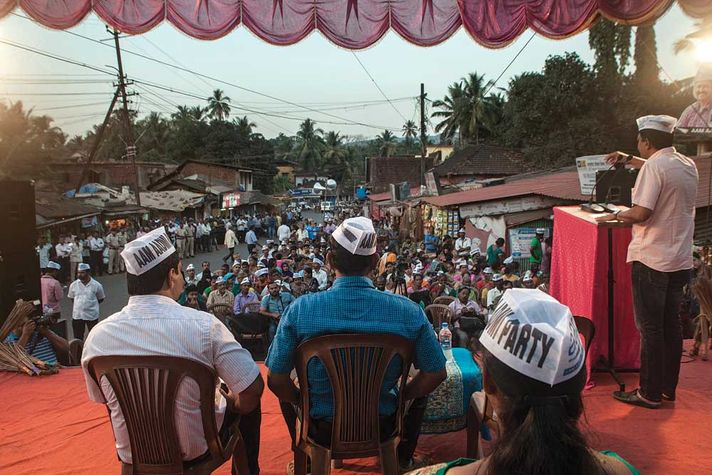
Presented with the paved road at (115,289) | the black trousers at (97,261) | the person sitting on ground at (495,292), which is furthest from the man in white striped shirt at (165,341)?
the black trousers at (97,261)

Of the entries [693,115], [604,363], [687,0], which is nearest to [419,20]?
[687,0]

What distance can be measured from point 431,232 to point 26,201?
17500 mm

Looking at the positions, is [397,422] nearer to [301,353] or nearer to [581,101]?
[301,353]

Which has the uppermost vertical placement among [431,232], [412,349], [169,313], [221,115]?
[221,115]

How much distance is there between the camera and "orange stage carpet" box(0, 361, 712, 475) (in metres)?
2.88

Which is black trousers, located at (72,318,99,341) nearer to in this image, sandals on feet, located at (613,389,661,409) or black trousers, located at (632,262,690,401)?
sandals on feet, located at (613,389,661,409)

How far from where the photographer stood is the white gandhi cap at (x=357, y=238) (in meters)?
2.55

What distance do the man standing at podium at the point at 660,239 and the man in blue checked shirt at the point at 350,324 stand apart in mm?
1500

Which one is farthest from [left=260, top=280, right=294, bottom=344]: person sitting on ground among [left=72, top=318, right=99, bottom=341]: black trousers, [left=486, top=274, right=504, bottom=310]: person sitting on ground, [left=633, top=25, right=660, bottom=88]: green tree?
[left=633, top=25, right=660, bottom=88]: green tree

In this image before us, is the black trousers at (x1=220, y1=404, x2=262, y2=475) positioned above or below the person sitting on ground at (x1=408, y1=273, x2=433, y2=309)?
above

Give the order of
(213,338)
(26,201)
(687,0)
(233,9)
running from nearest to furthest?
(213,338) → (687,0) → (233,9) → (26,201)

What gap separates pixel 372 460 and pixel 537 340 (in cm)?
217

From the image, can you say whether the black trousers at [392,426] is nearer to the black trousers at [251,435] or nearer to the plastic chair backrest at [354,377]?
the plastic chair backrest at [354,377]

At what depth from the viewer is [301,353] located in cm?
240
